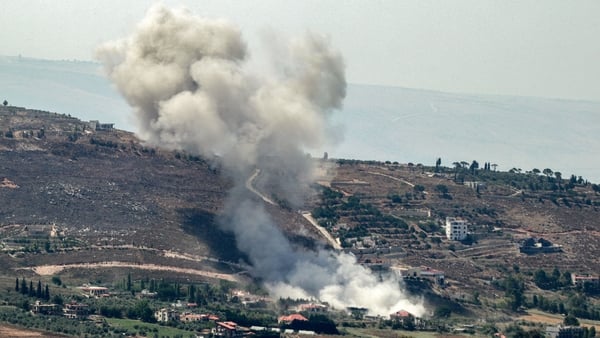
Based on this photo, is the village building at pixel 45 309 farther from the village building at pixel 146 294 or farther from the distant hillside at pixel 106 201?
the distant hillside at pixel 106 201

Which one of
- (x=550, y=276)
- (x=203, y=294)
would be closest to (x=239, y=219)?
(x=203, y=294)

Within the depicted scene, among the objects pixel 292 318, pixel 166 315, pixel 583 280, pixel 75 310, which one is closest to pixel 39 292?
pixel 75 310

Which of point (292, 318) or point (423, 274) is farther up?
point (423, 274)

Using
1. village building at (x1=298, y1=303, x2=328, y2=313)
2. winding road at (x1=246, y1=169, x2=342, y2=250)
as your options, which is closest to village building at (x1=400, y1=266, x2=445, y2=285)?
winding road at (x1=246, y1=169, x2=342, y2=250)

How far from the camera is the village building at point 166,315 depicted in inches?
5531

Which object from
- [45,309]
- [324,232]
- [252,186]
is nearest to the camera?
[45,309]

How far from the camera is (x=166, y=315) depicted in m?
141

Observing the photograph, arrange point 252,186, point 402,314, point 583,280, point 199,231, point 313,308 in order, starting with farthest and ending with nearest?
point 252,186
point 583,280
point 199,231
point 402,314
point 313,308

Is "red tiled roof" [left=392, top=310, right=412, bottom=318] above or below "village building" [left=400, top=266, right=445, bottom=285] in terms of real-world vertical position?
below

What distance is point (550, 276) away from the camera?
7037 inches

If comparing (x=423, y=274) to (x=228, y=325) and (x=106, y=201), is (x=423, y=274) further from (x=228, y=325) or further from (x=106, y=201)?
(x=228, y=325)

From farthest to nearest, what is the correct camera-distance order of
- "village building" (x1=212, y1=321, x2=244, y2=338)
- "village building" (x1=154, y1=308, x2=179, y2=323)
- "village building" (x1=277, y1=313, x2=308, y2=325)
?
1. "village building" (x1=277, y1=313, x2=308, y2=325)
2. "village building" (x1=154, y1=308, x2=179, y2=323)
3. "village building" (x1=212, y1=321, x2=244, y2=338)

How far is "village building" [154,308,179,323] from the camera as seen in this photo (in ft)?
461

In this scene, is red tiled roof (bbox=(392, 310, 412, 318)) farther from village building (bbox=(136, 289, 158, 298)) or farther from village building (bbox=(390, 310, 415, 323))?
village building (bbox=(136, 289, 158, 298))
